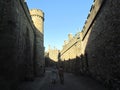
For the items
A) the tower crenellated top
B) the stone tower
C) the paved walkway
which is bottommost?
the paved walkway

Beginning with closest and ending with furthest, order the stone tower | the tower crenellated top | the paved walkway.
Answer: the paved walkway → the stone tower → the tower crenellated top

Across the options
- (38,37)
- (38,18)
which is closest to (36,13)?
(38,18)

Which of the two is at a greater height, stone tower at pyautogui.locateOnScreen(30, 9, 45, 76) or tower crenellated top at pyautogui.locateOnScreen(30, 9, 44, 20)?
tower crenellated top at pyautogui.locateOnScreen(30, 9, 44, 20)

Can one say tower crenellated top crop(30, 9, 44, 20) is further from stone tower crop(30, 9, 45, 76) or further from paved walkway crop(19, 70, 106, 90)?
paved walkway crop(19, 70, 106, 90)

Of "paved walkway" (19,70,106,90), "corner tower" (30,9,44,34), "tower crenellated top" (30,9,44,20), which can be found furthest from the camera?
"tower crenellated top" (30,9,44,20)

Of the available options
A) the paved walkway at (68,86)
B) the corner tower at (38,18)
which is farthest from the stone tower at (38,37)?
the paved walkway at (68,86)

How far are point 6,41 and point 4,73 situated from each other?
1.48 meters

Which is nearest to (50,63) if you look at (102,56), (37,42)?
(37,42)

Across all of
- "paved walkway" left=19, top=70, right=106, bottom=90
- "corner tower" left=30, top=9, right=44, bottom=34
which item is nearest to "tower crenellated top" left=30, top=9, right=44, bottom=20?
"corner tower" left=30, top=9, right=44, bottom=34

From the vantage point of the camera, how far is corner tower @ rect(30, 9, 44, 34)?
2237 centimetres

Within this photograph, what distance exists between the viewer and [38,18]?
2283 cm

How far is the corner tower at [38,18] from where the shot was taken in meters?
22.4

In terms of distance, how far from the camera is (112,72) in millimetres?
8250

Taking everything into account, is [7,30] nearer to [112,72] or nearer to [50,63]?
[112,72]
